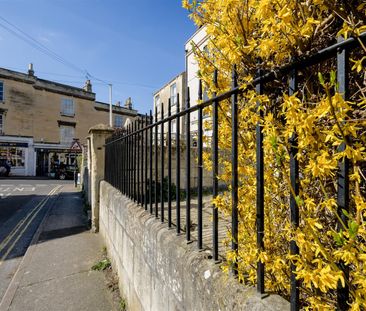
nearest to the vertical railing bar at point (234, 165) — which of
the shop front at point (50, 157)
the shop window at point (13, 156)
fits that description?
the shop front at point (50, 157)

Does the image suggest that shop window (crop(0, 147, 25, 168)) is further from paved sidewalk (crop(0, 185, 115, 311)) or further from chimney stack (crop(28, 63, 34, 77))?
paved sidewalk (crop(0, 185, 115, 311))

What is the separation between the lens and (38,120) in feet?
99.1

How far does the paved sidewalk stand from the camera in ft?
12.5

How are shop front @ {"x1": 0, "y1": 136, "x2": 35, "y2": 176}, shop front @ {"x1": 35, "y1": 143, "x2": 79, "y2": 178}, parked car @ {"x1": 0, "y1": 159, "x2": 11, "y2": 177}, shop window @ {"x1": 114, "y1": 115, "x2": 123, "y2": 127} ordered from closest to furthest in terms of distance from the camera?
parked car @ {"x1": 0, "y1": 159, "x2": 11, "y2": 177}, shop front @ {"x1": 0, "y1": 136, "x2": 35, "y2": 176}, shop front @ {"x1": 35, "y1": 143, "x2": 79, "y2": 178}, shop window @ {"x1": 114, "y1": 115, "x2": 123, "y2": 127}

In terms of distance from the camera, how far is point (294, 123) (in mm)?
978

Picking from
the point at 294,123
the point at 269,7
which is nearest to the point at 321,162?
the point at 294,123

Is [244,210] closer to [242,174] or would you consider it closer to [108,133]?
[242,174]

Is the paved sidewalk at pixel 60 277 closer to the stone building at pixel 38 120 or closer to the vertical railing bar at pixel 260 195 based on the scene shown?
the vertical railing bar at pixel 260 195

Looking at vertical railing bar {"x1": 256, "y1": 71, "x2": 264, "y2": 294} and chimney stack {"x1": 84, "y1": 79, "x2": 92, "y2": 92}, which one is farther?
chimney stack {"x1": 84, "y1": 79, "x2": 92, "y2": 92}

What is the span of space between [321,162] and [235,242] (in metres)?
0.78

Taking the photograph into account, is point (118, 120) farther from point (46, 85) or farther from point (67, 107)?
point (46, 85)

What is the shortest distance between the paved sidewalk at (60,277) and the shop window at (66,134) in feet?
88.9

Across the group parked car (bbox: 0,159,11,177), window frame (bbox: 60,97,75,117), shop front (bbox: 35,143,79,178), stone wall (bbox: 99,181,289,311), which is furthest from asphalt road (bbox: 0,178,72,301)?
window frame (bbox: 60,97,75,117)

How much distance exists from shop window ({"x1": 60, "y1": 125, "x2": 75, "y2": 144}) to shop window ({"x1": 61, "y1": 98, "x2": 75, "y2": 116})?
154 cm
